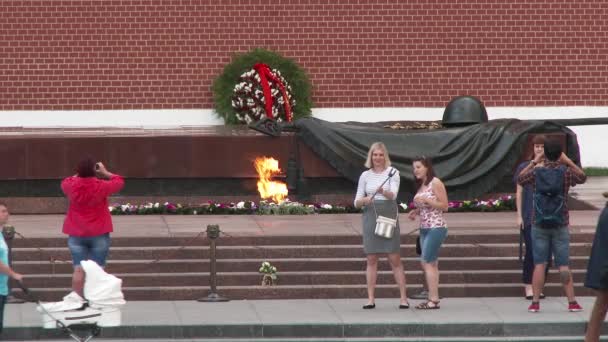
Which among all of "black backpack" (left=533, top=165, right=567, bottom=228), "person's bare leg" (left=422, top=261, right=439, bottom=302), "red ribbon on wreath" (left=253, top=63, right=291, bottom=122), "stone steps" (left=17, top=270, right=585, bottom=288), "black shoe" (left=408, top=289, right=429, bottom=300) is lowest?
"black shoe" (left=408, top=289, right=429, bottom=300)

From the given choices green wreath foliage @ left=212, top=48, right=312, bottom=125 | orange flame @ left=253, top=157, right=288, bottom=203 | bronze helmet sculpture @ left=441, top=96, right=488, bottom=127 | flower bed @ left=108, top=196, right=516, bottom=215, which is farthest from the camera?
green wreath foliage @ left=212, top=48, right=312, bottom=125

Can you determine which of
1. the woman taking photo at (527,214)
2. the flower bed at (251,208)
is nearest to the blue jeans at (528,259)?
the woman taking photo at (527,214)

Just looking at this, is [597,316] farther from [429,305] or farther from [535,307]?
[429,305]

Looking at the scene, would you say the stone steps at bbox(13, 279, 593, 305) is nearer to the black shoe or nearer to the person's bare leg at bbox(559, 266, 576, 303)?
the black shoe

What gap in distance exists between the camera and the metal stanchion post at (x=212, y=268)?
1450 cm

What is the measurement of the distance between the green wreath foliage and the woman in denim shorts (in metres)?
11.8

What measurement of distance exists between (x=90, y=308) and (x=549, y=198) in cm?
474

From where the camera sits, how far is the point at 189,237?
52.2 ft

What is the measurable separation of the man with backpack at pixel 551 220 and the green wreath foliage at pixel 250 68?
1221cm

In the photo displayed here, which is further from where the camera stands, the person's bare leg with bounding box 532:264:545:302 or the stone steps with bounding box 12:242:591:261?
the stone steps with bounding box 12:242:591:261

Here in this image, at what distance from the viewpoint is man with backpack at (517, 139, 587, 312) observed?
13711 mm

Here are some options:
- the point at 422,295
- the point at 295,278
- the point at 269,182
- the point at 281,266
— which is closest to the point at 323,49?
the point at 269,182

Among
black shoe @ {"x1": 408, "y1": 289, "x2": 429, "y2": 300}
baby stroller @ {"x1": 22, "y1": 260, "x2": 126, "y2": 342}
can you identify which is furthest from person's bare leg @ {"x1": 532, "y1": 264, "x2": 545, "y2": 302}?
baby stroller @ {"x1": 22, "y1": 260, "x2": 126, "y2": 342}

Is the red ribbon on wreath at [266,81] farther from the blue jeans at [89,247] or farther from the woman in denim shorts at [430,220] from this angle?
the blue jeans at [89,247]
